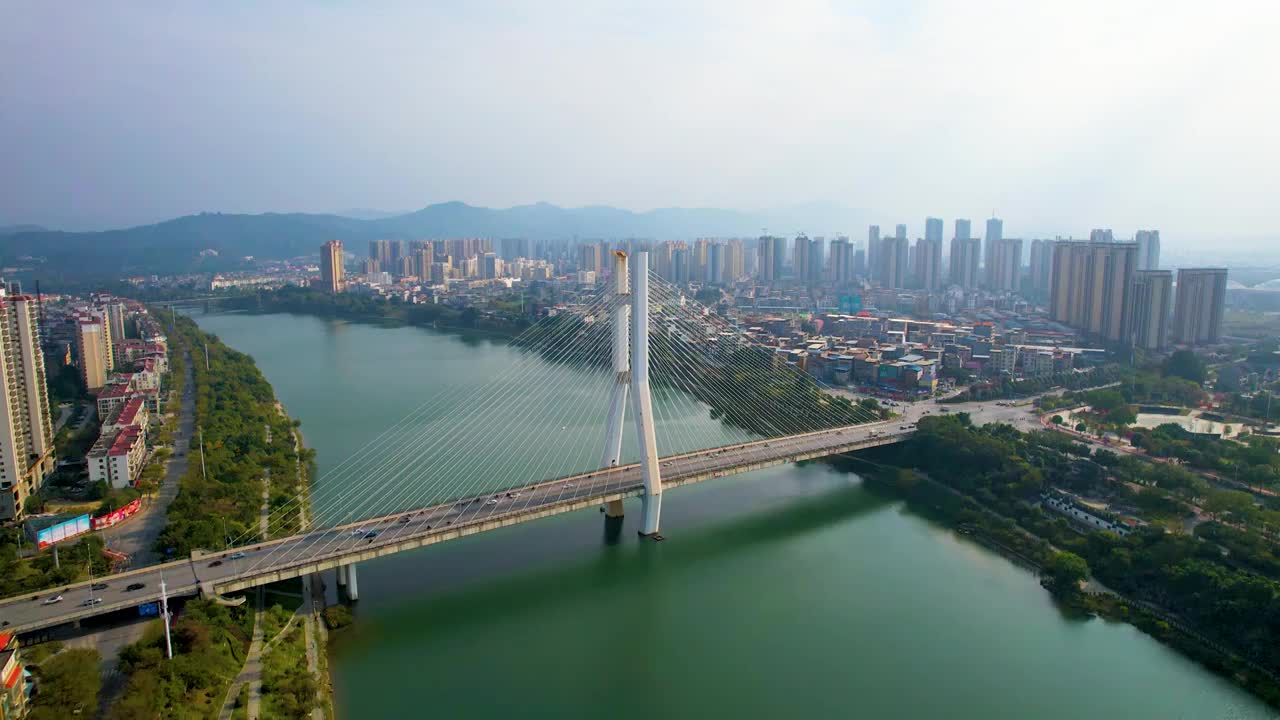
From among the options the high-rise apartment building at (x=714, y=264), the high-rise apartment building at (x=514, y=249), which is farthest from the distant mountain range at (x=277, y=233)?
the high-rise apartment building at (x=714, y=264)

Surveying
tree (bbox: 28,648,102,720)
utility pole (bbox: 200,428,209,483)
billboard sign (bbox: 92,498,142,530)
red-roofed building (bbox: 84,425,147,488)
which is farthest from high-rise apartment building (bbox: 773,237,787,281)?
tree (bbox: 28,648,102,720)

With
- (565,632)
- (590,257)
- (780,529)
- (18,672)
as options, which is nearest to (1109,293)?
(780,529)

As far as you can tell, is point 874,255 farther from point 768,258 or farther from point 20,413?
point 20,413

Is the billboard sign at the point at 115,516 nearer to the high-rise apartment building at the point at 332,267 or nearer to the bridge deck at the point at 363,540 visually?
the bridge deck at the point at 363,540

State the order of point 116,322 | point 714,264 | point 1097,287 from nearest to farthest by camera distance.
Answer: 1. point 116,322
2. point 1097,287
3. point 714,264

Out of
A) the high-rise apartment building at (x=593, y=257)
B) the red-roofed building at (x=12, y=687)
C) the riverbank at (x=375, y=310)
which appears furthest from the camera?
the high-rise apartment building at (x=593, y=257)

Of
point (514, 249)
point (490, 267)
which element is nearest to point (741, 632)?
point (490, 267)

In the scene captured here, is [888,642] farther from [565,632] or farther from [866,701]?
[565,632]
